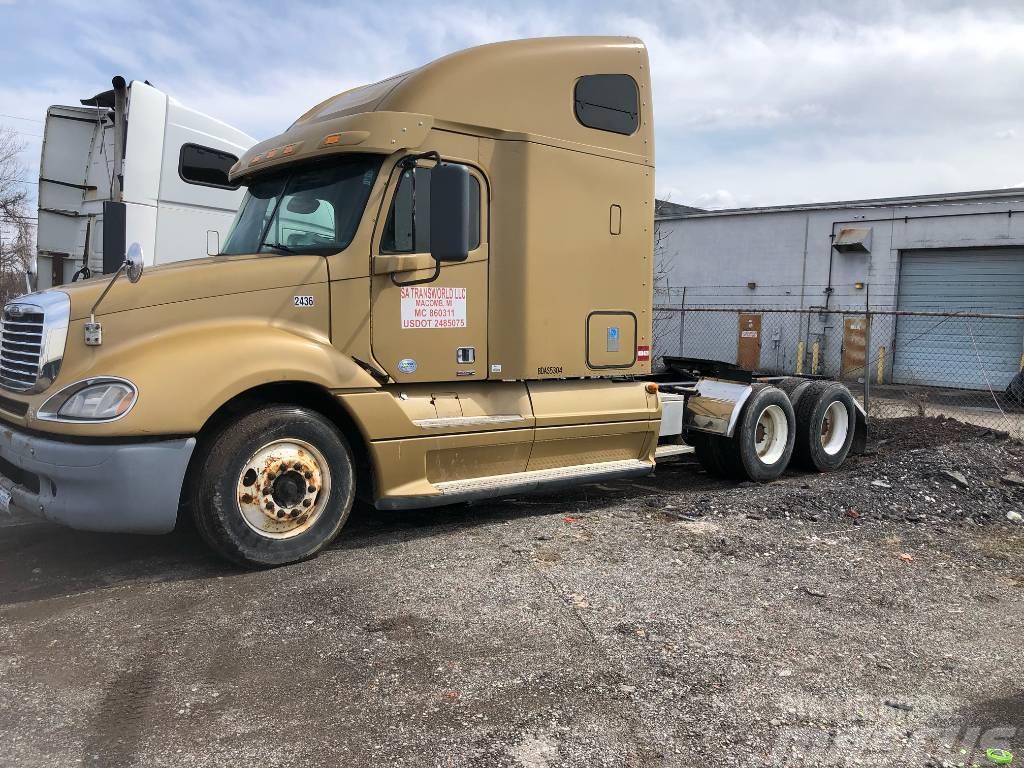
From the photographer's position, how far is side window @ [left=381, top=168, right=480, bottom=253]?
5.29 metres

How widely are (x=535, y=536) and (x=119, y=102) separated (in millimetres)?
7409

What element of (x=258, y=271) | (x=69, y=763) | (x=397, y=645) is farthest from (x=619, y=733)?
(x=258, y=271)

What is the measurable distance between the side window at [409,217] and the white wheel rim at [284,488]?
58.7 inches

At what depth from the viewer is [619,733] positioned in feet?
10.1

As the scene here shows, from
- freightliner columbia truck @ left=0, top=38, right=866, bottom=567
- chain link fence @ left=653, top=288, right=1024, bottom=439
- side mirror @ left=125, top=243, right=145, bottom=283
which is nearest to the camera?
freightliner columbia truck @ left=0, top=38, right=866, bottom=567

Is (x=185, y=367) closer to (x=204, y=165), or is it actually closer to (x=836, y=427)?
(x=204, y=165)

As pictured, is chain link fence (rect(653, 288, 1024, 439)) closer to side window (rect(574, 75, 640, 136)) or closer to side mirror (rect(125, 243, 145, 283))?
side window (rect(574, 75, 640, 136))

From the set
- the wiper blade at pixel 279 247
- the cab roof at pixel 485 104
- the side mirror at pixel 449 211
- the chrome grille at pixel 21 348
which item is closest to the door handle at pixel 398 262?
the side mirror at pixel 449 211

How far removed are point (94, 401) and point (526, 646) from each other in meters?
2.69

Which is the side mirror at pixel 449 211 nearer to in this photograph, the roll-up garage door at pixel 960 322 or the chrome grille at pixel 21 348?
the chrome grille at pixel 21 348

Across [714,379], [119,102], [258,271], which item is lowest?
[714,379]

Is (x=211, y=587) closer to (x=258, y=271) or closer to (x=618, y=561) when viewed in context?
(x=258, y=271)

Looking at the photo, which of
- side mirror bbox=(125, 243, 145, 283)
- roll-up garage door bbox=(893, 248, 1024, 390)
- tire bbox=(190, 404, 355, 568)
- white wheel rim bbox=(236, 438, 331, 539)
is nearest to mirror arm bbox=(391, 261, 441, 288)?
tire bbox=(190, 404, 355, 568)

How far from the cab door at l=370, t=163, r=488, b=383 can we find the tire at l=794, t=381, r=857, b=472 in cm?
415
